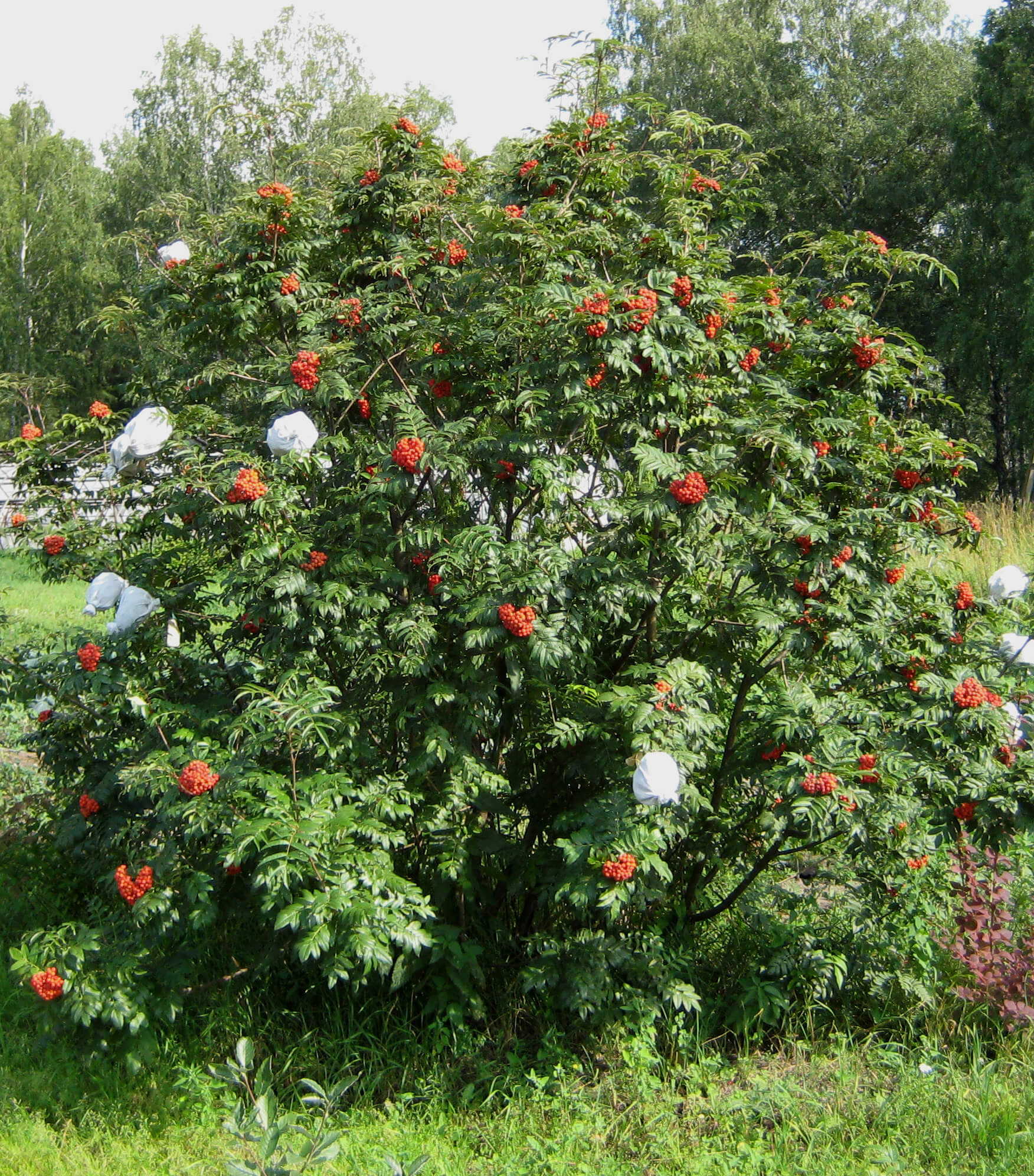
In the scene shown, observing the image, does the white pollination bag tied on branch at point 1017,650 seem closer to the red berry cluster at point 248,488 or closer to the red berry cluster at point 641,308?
the red berry cluster at point 641,308

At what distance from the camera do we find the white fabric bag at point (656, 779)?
2.54 metres

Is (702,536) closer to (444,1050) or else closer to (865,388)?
(865,388)

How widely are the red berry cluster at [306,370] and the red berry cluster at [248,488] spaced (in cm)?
33

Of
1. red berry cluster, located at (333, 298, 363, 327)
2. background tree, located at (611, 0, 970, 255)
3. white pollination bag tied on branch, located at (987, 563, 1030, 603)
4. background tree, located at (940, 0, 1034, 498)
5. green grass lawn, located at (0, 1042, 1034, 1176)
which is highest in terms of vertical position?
background tree, located at (611, 0, 970, 255)

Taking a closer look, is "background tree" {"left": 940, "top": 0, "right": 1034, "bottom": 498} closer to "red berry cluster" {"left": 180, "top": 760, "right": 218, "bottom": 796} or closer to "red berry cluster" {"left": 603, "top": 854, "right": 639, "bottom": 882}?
"red berry cluster" {"left": 603, "top": 854, "right": 639, "bottom": 882}

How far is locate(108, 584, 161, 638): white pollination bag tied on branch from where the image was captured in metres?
2.96

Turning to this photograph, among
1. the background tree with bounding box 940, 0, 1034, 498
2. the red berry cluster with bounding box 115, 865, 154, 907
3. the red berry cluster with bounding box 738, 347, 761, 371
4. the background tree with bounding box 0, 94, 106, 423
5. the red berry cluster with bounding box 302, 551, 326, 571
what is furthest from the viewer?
the background tree with bounding box 0, 94, 106, 423

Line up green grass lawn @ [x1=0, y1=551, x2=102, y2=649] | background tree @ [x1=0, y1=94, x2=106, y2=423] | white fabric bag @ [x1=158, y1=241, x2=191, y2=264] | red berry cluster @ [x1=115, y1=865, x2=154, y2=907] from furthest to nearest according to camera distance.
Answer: background tree @ [x1=0, y1=94, x2=106, y2=423], green grass lawn @ [x1=0, y1=551, x2=102, y2=649], white fabric bag @ [x1=158, y1=241, x2=191, y2=264], red berry cluster @ [x1=115, y1=865, x2=154, y2=907]

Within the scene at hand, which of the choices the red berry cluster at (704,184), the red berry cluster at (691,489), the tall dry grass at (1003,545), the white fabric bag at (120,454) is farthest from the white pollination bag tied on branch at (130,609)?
the tall dry grass at (1003,545)

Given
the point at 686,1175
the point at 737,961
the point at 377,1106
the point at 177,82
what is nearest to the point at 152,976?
the point at 377,1106

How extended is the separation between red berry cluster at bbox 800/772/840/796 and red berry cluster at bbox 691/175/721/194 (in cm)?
201

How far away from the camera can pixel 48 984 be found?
269 cm

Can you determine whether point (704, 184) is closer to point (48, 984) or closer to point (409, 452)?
point (409, 452)

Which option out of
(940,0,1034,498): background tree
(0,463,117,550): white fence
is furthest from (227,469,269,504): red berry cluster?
(940,0,1034,498): background tree
